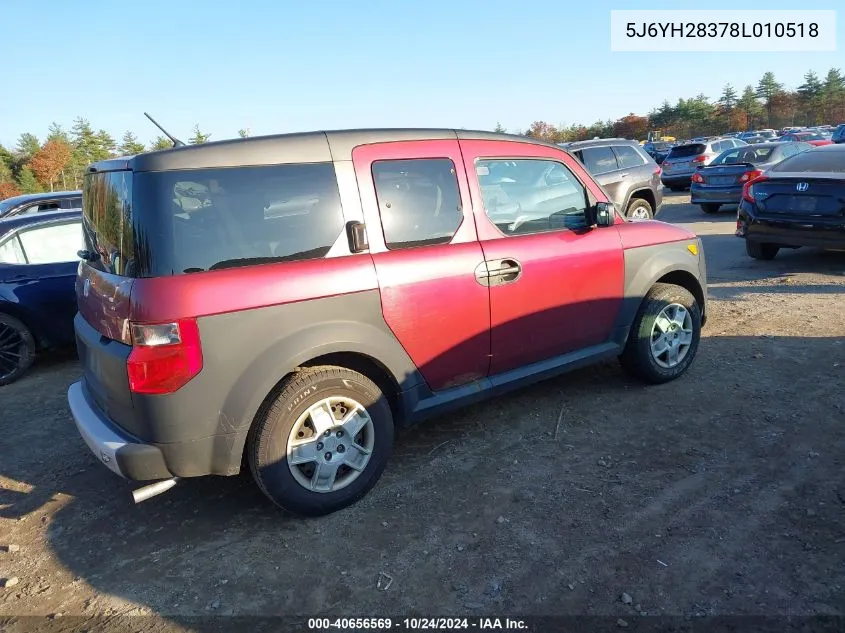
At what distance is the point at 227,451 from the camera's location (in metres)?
3.04

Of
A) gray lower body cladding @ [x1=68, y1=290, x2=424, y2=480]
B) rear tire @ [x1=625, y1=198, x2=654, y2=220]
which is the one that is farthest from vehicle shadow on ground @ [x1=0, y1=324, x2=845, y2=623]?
rear tire @ [x1=625, y1=198, x2=654, y2=220]

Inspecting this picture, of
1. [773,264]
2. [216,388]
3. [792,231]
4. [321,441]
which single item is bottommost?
[773,264]

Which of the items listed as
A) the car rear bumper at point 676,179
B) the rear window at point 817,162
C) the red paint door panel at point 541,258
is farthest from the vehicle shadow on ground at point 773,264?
the car rear bumper at point 676,179

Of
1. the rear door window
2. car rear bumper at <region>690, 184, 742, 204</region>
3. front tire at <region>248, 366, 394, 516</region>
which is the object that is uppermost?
the rear door window

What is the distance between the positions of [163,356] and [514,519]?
189 cm

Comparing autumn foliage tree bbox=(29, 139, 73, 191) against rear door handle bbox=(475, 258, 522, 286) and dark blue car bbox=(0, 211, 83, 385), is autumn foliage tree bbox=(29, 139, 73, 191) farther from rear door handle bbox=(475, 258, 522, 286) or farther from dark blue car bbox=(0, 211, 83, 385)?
rear door handle bbox=(475, 258, 522, 286)

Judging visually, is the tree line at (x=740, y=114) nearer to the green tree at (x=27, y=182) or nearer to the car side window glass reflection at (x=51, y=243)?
the green tree at (x=27, y=182)

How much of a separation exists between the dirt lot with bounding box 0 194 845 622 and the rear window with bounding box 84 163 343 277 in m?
1.41

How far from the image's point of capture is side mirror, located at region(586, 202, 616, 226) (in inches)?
166

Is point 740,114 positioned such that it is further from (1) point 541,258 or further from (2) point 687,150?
(1) point 541,258

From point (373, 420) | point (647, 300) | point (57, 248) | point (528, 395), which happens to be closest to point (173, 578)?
point (373, 420)

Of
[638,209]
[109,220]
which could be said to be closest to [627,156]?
[638,209]

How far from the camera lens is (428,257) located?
11.6ft

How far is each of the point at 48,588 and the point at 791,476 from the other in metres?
3.82
